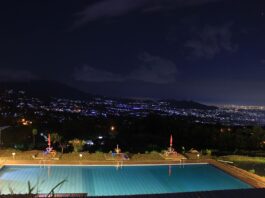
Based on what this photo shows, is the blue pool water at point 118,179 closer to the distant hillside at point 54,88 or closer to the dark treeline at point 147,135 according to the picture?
the dark treeline at point 147,135

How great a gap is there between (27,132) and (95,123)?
6.07 metres

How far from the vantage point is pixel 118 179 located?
1160 centimetres

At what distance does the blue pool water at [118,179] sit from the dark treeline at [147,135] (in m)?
3.70

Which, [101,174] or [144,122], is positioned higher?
[144,122]

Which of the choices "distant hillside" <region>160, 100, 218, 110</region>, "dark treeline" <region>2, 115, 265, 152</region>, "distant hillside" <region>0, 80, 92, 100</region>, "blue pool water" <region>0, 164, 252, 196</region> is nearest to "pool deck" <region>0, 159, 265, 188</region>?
"blue pool water" <region>0, 164, 252, 196</region>

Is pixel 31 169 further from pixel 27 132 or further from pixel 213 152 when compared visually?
pixel 27 132

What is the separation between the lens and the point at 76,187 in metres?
10.6

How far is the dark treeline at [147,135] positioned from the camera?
60.8 feet

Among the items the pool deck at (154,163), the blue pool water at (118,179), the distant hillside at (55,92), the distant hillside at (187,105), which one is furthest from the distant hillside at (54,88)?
the blue pool water at (118,179)

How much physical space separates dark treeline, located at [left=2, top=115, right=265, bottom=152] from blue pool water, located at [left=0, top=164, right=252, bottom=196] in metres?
3.70

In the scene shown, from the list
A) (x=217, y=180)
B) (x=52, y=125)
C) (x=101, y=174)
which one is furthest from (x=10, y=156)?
(x=52, y=125)

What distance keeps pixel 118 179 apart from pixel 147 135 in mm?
10147

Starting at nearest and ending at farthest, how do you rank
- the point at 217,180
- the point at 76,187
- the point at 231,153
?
the point at 76,187 → the point at 217,180 → the point at 231,153

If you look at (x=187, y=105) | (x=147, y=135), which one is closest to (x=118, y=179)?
(x=147, y=135)
